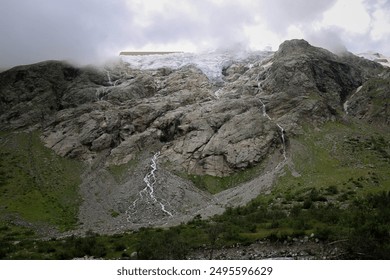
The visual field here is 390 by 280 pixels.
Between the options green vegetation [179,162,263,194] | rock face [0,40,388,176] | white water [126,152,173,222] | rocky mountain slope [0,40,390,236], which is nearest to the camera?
white water [126,152,173,222]

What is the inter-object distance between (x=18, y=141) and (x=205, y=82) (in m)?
75.7

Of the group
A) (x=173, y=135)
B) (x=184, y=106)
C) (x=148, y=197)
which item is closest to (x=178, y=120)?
(x=173, y=135)

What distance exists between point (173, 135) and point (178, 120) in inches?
266

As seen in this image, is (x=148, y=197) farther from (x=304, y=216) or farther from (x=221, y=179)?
(x=304, y=216)

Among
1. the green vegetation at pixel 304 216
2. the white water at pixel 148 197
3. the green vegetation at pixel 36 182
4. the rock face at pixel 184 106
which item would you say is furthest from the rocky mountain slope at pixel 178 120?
the green vegetation at pixel 304 216

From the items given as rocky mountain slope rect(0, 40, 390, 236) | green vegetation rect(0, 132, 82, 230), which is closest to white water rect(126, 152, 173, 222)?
rocky mountain slope rect(0, 40, 390, 236)

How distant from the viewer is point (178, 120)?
416 ft

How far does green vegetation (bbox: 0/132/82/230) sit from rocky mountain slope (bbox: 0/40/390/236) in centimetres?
236

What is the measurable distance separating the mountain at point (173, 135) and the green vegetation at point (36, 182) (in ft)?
1.17

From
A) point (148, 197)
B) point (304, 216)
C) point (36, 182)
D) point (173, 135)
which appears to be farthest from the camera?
point (173, 135)

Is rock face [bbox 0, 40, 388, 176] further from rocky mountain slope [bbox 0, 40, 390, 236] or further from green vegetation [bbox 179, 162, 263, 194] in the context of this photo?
A: green vegetation [bbox 179, 162, 263, 194]

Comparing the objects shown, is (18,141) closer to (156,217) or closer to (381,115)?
(156,217)

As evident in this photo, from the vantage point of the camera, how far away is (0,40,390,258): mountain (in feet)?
290

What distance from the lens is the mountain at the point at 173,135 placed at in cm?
8844
